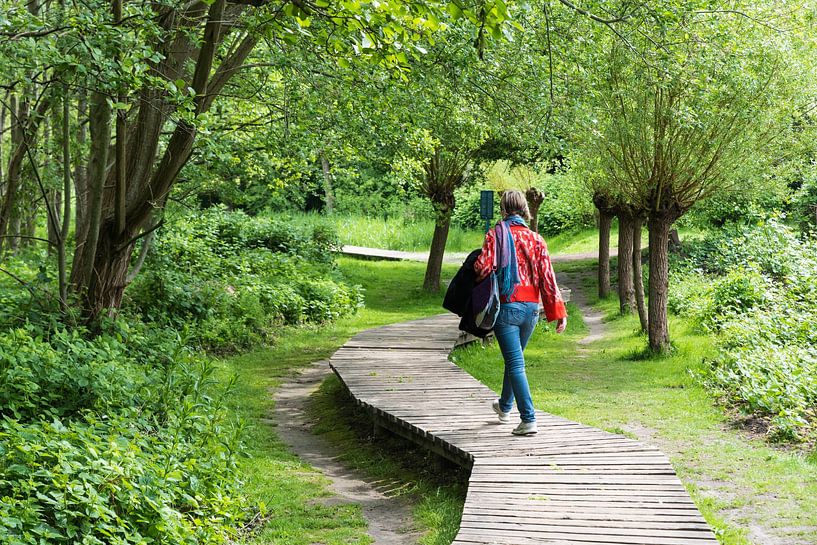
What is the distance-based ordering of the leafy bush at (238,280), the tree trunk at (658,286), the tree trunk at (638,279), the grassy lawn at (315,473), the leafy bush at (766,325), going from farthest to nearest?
the tree trunk at (638,279)
the leafy bush at (238,280)
the tree trunk at (658,286)
the leafy bush at (766,325)
the grassy lawn at (315,473)

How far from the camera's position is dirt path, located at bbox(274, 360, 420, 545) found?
6180 millimetres

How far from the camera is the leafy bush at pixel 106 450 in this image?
4832 millimetres

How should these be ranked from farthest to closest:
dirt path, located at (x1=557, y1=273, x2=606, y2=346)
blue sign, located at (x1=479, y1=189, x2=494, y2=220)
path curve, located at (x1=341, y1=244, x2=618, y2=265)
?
path curve, located at (x1=341, y1=244, x2=618, y2=265)
blue sign, located at (x1=479, y1=189, x2=494, y2=220)
dirt path, located at (x1=557, y1=273, x2=606, y2=346)

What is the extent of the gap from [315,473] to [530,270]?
2.61 metres

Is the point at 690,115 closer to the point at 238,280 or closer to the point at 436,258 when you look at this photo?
the point at 238,280

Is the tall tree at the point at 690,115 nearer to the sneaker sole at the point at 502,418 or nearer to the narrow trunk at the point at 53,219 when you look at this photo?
the sneaker sole at the point at 502,418

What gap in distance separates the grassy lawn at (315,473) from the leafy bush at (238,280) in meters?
0.84

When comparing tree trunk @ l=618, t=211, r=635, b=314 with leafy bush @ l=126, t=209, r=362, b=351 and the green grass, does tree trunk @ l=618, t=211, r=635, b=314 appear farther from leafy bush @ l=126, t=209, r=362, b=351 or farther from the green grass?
leafy bush @ l=126, t=209, r=362, b=351

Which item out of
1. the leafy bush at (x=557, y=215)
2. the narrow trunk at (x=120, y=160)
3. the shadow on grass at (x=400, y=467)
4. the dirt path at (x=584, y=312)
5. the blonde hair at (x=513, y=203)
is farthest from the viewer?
the leafy bush at (x=557, y=215)

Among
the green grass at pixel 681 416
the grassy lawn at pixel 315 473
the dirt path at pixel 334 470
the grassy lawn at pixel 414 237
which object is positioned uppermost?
the grassy lawn at pixel 414 237

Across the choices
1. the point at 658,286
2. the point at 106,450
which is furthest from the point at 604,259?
the point at 106,450

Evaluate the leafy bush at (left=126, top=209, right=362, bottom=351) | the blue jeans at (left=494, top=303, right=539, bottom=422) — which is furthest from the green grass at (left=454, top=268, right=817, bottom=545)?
the leafy bush at (left=126, top=209, right=362, bottom=351)

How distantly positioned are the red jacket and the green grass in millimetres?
1767

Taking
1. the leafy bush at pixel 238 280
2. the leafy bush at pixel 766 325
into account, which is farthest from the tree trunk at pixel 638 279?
the leafy bush at pixel 238 280
